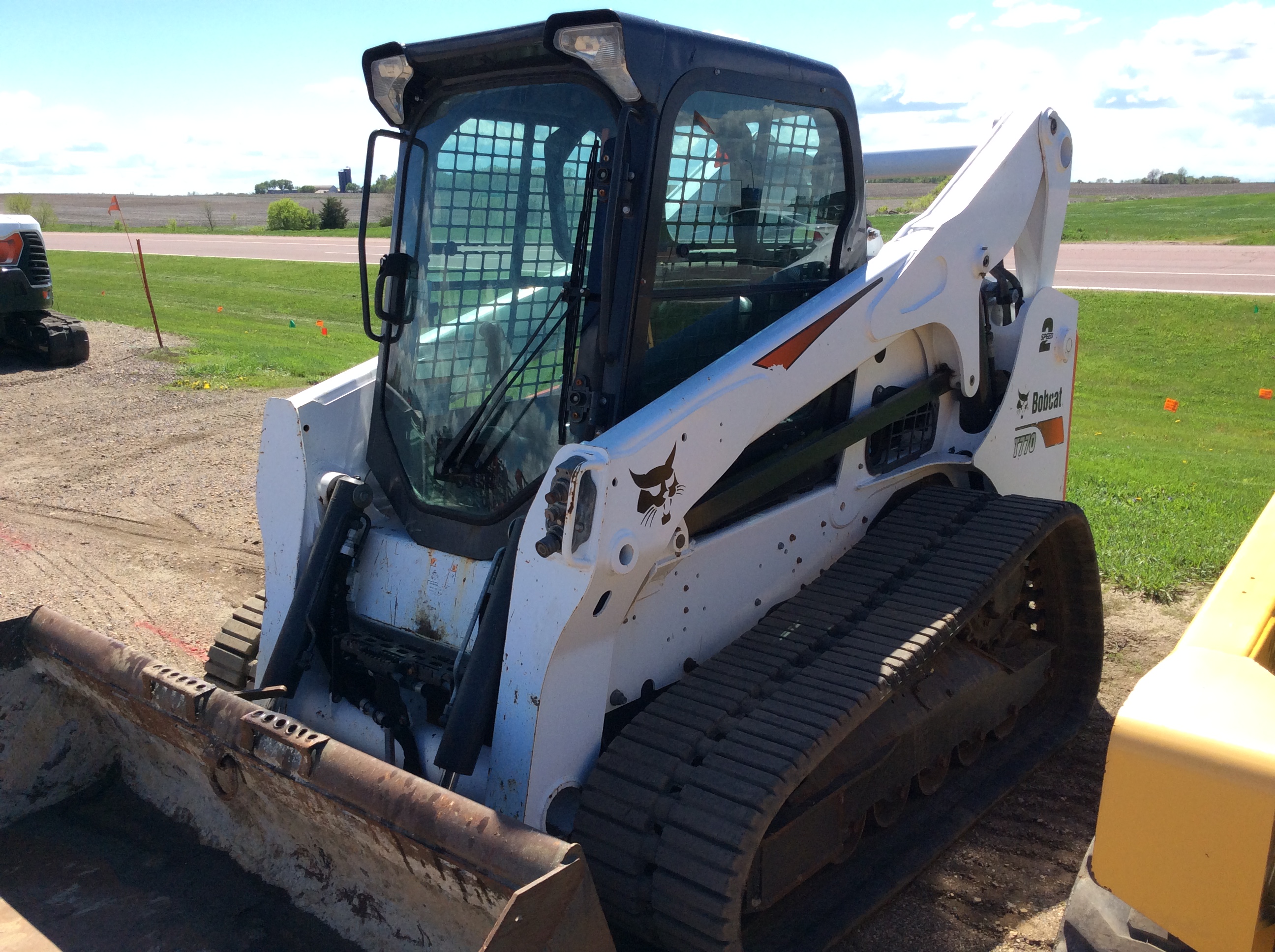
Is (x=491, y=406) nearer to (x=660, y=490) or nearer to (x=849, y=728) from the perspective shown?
(x=660, y=490)

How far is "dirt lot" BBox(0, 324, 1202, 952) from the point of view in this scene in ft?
12.4

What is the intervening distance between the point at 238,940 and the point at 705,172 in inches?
107

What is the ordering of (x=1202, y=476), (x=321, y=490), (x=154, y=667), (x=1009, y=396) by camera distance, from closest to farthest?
(x=154, y=667) → (x=321, y=490) → (x=1009, y=396) → (x=1202, y=476)

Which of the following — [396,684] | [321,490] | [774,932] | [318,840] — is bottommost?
[774,932]

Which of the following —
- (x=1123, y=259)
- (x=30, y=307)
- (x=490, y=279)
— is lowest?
(x=30, y=307)

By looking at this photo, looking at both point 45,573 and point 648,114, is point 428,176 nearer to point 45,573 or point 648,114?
point 648,114

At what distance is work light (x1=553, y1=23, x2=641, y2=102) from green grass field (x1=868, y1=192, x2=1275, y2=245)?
25.2 metres

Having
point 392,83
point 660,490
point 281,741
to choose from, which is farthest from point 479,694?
point 392,83

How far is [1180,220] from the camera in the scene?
3316 centimetres

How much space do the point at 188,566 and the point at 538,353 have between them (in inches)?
164

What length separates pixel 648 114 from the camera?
3350 millimetres

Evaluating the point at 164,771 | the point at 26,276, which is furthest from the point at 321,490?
the point at 26,276

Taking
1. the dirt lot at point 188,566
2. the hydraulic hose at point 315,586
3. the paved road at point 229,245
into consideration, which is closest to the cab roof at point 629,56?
the hydraulic hose at point 315,586

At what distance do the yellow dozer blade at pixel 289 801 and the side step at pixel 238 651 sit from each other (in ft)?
2.14
